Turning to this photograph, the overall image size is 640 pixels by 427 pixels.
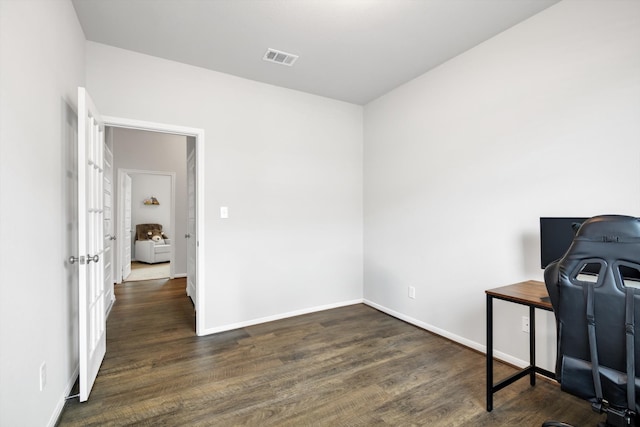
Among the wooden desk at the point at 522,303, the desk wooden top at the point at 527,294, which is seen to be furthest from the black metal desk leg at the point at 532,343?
the desk wooden top at the point at 527,294

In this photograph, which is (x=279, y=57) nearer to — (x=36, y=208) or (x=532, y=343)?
(x=36, y=208)

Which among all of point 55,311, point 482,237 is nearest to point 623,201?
point 482,237

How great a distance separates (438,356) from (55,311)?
2.80 m

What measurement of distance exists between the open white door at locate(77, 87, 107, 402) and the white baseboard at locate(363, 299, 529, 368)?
2.89 meters

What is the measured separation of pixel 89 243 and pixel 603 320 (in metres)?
2.90

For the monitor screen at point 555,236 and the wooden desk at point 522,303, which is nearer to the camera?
the wooden desk at point 522,303

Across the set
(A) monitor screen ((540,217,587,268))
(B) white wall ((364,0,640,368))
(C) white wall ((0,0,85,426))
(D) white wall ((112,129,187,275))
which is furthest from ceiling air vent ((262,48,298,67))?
(D) white wall ((112,129,187,275))

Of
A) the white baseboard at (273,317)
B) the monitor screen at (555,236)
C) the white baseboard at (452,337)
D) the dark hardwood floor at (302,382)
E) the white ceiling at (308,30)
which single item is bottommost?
the dark hardwood floor at (302,382)

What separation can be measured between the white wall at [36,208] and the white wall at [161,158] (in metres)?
3.78

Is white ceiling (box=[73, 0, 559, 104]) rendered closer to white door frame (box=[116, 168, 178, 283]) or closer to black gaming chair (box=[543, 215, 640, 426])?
black gaming chair (box=[543, 215, 640, 426])

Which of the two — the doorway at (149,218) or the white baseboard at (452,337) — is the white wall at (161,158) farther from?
the white baseboard at (452,337)

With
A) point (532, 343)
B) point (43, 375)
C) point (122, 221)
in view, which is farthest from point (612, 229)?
point (122, 221)

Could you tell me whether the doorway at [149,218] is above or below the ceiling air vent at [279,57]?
below

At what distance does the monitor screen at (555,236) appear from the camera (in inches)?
76.7
